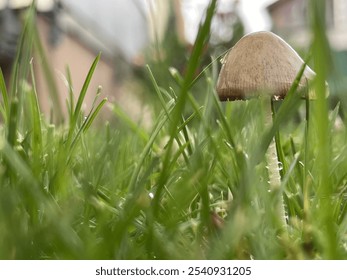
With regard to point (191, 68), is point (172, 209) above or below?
below

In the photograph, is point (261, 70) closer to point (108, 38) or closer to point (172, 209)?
point (172, 209)

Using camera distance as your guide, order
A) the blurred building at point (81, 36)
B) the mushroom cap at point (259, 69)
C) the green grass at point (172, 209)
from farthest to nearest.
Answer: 1. the blurred building at point (81, 36)
2. the mushroom cap at point (259, 69)
3. the green grass at point (172, 209)

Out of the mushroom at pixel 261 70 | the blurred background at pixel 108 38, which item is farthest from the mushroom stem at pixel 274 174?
the blurred background at pixel 108 38

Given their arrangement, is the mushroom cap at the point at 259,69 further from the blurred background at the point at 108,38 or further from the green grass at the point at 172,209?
the blurred background at the point at 108,38

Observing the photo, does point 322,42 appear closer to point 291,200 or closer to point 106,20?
point 291,200

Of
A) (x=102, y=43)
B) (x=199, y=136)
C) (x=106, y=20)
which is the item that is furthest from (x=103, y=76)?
(x=199, y=136)

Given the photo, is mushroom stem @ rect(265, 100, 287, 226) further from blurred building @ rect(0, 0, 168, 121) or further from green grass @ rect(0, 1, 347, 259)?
blurred building @ rect(0, 0, 168, 121)

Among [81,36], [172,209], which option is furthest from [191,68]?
[81,36]

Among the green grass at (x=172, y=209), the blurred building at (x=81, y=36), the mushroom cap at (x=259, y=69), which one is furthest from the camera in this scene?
the blurred building at (x=81, y=36)

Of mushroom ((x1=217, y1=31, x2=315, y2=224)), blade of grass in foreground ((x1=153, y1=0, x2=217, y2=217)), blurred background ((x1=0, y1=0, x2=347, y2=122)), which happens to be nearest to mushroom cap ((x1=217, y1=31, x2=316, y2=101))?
mushroom ((x1=217, y1=31, x2=315, y2=224))
